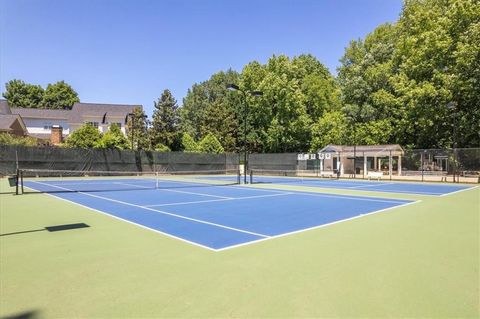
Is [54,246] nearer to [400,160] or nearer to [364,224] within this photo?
[364,224]

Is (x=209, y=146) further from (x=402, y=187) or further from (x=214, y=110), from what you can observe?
(x=402, y=187)

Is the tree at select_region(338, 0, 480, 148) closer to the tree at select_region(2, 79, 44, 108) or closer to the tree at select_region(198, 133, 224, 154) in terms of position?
the tree at select_region(198, 133, 224, 154)

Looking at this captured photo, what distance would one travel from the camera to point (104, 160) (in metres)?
29.2

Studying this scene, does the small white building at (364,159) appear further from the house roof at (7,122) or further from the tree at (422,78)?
the house roof at (7,122)

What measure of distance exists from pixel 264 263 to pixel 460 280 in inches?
91.9

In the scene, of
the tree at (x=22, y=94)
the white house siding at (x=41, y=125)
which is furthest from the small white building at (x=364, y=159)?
the tree at (x=22, y=94)

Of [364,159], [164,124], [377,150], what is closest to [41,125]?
[164,124]

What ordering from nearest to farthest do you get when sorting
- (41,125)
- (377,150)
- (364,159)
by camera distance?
(377,150) < (364,159) < (41,125)

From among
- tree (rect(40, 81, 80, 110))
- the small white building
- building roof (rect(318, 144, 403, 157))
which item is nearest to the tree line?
building roof (rect(318, 144, 403, 157))

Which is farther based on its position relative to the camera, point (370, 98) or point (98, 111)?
point (98, 111)

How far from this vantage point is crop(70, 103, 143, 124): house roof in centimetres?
5459

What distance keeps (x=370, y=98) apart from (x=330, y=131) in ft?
19.6

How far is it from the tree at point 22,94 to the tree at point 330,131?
55.2 m

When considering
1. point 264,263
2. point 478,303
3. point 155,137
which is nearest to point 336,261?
point 264,263
